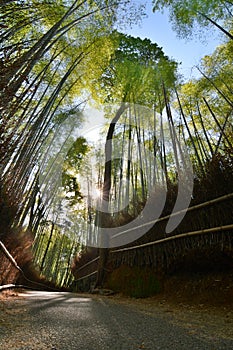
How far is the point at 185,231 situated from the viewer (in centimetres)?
291

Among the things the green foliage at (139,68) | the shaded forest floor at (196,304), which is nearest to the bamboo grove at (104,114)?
the green foliage at (139,68)

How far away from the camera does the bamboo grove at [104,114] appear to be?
8.58 feet

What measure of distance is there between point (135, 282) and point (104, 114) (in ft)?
18.2

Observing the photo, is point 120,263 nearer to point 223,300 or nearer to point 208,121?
point 223,300

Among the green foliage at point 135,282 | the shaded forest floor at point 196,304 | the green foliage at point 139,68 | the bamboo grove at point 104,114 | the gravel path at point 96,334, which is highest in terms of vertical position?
the green foliage at point 139,68

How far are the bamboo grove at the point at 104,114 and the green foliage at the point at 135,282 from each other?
0.60ft

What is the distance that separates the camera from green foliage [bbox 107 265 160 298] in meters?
3.67

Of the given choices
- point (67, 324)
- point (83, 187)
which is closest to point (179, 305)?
point (67, 324)

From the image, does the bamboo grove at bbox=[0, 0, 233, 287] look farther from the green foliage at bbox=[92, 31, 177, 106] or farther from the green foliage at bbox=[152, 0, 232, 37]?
the green foliage at bbox=[152, 0, 232, 37]

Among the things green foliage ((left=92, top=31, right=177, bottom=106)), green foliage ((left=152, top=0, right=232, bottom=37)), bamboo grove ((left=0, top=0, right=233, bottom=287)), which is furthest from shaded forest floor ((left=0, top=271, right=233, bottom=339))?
green foliage ((left=92, top=31, right=177, bottom=106))

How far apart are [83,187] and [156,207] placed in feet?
24.2

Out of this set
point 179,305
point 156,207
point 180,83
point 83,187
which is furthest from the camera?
point 83,187

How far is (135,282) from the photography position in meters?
4.06

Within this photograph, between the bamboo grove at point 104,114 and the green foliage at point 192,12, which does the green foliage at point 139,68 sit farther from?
the green foliage at point 192,12
